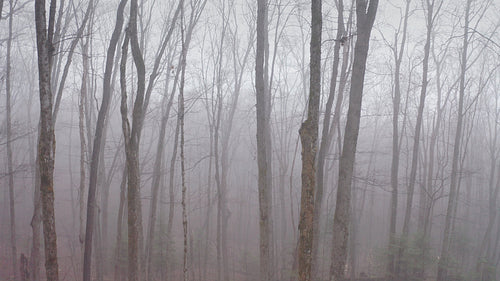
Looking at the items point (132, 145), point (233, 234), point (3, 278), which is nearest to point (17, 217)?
point (3, 278)

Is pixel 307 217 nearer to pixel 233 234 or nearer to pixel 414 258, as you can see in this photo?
pixel 414 258

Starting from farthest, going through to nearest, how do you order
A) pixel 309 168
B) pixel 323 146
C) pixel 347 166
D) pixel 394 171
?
pixel 394 171 < pixel 323 146 < pixel 347 166 < pixel 309 168

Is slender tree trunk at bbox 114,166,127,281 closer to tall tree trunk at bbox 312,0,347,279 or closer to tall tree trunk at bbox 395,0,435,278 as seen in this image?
tall tree trunk at bbox 312,0,347,279

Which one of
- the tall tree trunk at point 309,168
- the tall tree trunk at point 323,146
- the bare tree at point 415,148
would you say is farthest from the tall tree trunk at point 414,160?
the tall tree trunk at point 309,168

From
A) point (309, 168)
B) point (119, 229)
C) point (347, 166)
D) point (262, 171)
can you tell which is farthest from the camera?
point (119, 229)

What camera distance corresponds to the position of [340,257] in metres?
7.86

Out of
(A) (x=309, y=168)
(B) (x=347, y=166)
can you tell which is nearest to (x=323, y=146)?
(B) (x=347, y=166)

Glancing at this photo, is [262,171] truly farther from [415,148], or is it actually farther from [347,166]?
[415,148]

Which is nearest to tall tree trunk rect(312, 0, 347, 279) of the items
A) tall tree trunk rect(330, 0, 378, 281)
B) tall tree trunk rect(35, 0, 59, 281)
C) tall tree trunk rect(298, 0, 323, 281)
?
tall tree trunk rect(330, 0, 378, 281)

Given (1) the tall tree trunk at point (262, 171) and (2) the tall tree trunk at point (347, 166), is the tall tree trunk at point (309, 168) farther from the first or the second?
(1) the tall tree trunk at point (262, 171)

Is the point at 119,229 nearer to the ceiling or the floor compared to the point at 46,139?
nearer to the floor

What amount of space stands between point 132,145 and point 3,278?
1159 centimetres

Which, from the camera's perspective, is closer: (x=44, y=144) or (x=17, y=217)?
(x=44, y=144)

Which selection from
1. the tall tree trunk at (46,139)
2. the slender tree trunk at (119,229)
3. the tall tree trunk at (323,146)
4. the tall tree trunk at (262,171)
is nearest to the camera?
the tall tree trunk at (46,139)
